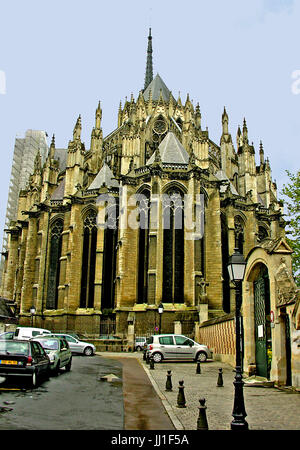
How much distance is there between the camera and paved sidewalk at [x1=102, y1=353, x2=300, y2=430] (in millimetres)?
7109

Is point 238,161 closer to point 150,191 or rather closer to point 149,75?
point 150,191

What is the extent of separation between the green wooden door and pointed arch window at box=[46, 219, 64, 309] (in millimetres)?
25587

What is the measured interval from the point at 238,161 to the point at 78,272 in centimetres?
1799

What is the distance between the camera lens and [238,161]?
134 ft

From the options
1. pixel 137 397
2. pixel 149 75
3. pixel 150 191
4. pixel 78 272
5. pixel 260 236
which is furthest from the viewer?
pixel 149 75

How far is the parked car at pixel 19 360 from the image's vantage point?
10.7 m

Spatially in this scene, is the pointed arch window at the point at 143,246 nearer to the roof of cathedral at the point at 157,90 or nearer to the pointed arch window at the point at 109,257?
the pointed arch window at the point at 109,257

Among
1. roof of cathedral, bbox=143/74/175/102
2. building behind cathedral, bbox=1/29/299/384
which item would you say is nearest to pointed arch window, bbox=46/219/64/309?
building behind cathedral, bbox=1/29/299/384

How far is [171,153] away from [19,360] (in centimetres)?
2639

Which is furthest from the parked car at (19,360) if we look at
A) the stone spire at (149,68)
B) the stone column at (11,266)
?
the stone spire at (149,68)

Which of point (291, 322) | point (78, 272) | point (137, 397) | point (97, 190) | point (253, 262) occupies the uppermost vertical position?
point (97, 190)

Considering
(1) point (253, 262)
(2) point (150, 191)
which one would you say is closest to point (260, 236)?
(2) point (150, 191)

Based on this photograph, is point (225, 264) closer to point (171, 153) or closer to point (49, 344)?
point (171, 153)

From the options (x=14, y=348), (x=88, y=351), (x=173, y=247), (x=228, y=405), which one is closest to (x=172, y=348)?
(x=88, y=351)
